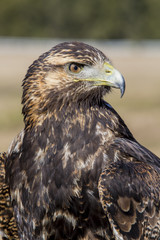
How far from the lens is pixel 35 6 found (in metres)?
73.6

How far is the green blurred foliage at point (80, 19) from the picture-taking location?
69312mm

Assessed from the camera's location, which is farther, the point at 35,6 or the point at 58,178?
the point at 35,6

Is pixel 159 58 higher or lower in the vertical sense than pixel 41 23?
lower

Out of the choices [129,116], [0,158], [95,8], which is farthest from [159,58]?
[0,158]

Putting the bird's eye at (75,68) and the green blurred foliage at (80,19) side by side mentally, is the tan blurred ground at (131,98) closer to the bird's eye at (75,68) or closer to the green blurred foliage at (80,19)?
the bird's eye at (75,68)

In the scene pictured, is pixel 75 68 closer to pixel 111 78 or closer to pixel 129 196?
pixel 111 78

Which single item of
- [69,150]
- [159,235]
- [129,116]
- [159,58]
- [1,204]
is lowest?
[159,235]

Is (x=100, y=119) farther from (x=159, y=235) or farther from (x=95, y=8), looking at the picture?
(x=95, y=8)

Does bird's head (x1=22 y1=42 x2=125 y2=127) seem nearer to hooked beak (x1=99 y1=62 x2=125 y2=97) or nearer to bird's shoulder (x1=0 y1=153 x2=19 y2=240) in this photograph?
hooked beak (x1=99 y1=62 x2=125 y2=97)

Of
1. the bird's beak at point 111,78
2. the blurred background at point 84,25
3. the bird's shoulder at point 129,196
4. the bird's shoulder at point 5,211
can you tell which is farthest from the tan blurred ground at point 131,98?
the blurred background at point 84,25

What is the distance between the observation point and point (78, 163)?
207 inches

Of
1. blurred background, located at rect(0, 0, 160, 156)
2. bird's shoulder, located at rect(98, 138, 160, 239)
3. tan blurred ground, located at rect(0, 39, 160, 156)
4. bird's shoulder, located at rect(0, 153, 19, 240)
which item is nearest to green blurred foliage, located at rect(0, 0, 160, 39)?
blurred background, located at rect(0, 0, 160, 156)

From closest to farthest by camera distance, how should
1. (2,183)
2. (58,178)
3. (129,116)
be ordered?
(58,178) → (2,183) → (129,116)

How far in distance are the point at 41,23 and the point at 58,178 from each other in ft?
231
